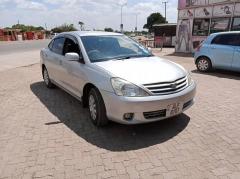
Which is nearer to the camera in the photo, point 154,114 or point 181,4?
point 154,114

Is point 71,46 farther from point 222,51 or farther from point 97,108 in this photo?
point 222,51

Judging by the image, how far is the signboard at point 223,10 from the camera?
15.0m

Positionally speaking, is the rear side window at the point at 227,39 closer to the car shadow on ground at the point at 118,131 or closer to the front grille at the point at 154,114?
the car shadow on ground at the point at 118,131

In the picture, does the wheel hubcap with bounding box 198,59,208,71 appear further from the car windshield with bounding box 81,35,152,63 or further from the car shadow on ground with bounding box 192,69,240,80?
the car windshield with bounding box 81,35,152,63

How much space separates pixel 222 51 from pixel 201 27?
8203 mm

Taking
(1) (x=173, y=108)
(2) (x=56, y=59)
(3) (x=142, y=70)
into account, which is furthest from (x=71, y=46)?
(1) (x=173, y=108)

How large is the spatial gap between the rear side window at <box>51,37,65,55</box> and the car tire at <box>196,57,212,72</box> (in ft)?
19.2

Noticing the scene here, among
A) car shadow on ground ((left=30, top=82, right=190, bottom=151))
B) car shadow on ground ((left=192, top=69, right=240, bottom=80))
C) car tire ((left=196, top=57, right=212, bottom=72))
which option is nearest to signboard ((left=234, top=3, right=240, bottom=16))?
car shadow on ground ((left=192, top=69, right=240, bottom=80))

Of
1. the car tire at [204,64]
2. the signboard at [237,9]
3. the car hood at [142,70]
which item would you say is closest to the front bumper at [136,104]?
the car hood at [142,70]

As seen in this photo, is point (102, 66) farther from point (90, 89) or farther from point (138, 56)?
point (138, 56)

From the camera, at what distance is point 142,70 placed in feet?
13.7

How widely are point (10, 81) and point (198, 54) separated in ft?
22.9

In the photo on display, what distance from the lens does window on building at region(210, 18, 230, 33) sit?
15328mm

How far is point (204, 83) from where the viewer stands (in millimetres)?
7891
